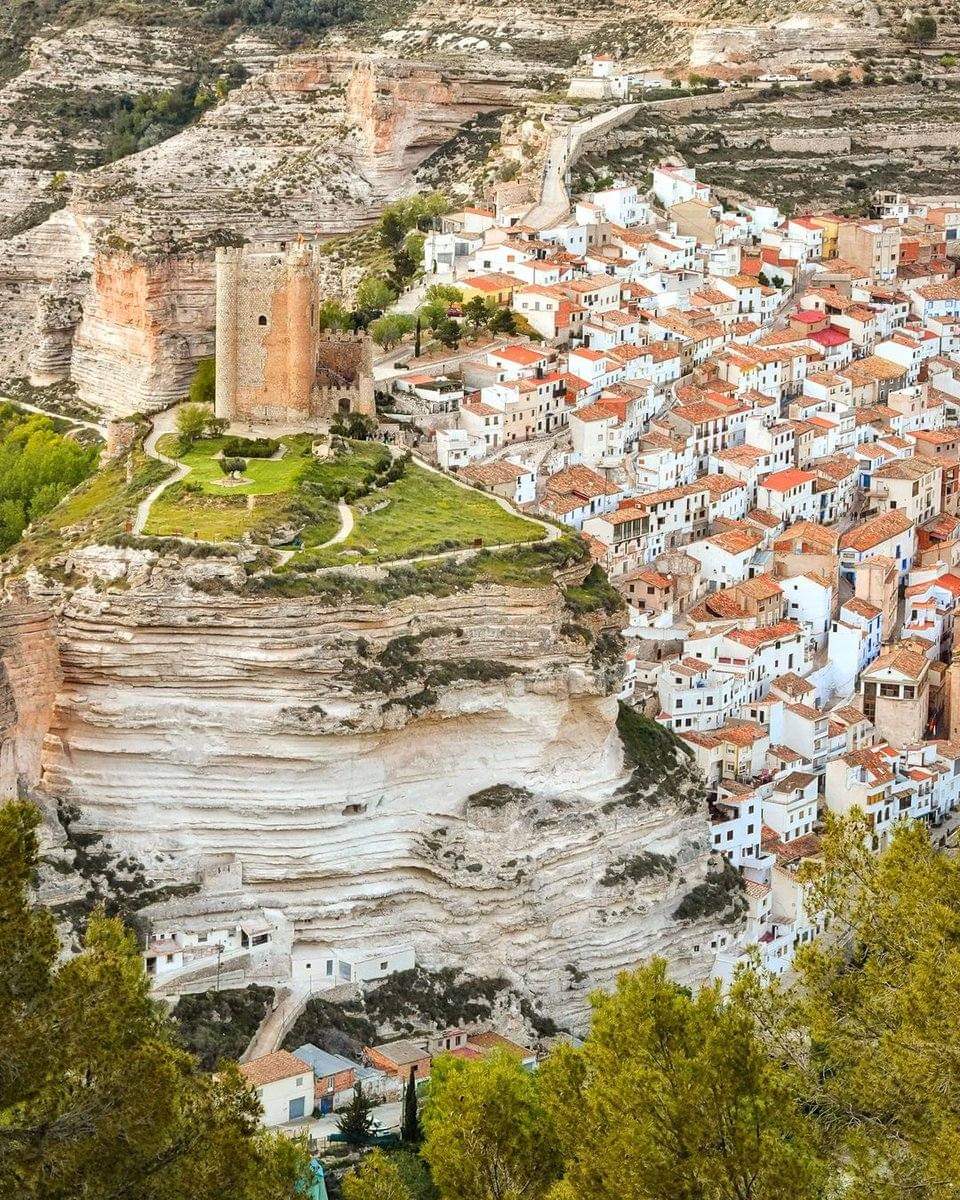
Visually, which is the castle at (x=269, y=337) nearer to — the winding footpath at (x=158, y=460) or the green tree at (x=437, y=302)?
the winding footpath at (x=158, y=460)

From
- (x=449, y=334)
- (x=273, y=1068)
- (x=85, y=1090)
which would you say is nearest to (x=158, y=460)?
(x=449, y=334)

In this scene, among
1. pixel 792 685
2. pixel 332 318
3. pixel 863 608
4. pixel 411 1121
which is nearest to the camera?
pixel 411 1121

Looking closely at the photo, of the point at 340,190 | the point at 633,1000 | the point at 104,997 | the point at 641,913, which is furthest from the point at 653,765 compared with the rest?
the point at 340,190

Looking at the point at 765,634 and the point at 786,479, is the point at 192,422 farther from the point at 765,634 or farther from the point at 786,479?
the point at 786,479

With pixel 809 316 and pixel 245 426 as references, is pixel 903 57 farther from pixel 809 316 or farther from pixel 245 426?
pixel 245 426

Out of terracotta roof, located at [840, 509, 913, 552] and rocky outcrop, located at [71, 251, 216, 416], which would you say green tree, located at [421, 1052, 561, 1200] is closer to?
rocky outcrop, located at [71, 251, 216, 416]

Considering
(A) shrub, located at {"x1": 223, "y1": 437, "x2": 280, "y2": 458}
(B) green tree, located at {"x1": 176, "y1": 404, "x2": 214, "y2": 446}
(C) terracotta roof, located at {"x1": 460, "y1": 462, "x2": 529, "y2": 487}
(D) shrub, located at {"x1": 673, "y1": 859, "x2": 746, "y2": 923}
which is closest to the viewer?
(D) shrub, located at {"x1": 673, "y1": 859, "x2": 746, "y2": 923}

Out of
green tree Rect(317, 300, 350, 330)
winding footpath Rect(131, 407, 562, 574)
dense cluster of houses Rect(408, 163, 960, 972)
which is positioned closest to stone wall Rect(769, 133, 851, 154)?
dense cluster of houses Rect(408, 163, 960, 972)
